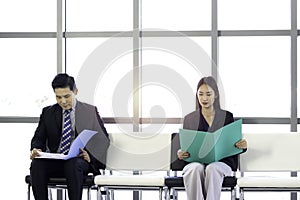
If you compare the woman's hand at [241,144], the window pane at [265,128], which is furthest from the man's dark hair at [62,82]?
the window pane at [265,128]

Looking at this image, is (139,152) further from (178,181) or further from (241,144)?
(241,144)

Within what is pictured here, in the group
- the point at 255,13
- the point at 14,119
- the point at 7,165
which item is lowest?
the point at 7,165

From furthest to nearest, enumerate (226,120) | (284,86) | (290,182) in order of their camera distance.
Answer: (284,86) < (226,120) < (290,182)

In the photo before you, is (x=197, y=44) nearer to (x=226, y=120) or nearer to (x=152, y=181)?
(x=226, y=120)

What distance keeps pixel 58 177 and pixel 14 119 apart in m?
1.26

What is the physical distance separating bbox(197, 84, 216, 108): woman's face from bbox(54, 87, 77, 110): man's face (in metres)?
0.99

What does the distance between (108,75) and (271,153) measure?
1665mm

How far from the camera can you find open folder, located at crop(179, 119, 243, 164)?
4.18m

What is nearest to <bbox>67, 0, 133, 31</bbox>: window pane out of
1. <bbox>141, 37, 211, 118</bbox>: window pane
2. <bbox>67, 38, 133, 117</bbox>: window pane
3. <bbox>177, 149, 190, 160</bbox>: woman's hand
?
<bbox>67, 38, 133, 117</bbox>: window pane

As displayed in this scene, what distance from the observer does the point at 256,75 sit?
5.34 m

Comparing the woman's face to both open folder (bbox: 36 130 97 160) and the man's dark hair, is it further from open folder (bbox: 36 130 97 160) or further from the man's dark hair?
the man's dark hair

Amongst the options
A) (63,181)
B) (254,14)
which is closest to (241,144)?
(63,181)

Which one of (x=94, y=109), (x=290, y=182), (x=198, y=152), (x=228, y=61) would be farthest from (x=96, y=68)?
(x=290, y=182)

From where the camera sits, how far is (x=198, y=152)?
436 cm
